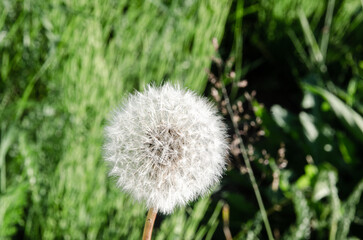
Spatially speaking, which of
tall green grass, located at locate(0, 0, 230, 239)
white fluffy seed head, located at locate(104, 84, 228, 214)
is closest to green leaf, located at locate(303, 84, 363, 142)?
tall green grass, located at locate(0, 0, 230, 239)

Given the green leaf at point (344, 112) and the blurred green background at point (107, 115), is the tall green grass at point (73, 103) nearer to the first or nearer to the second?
the blurred green background at point (107, 115)

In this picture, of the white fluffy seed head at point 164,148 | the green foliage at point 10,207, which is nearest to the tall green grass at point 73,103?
the green foliage at point 10,207

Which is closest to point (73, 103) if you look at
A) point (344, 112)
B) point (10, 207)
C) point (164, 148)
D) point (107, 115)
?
point (107, 115)

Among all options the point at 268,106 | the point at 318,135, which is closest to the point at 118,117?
the point at 318,135

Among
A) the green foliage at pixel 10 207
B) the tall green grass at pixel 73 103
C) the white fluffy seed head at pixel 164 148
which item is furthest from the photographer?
the tall green grass at pixel 73 103

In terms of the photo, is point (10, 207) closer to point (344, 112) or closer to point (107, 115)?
point (107, 115)
